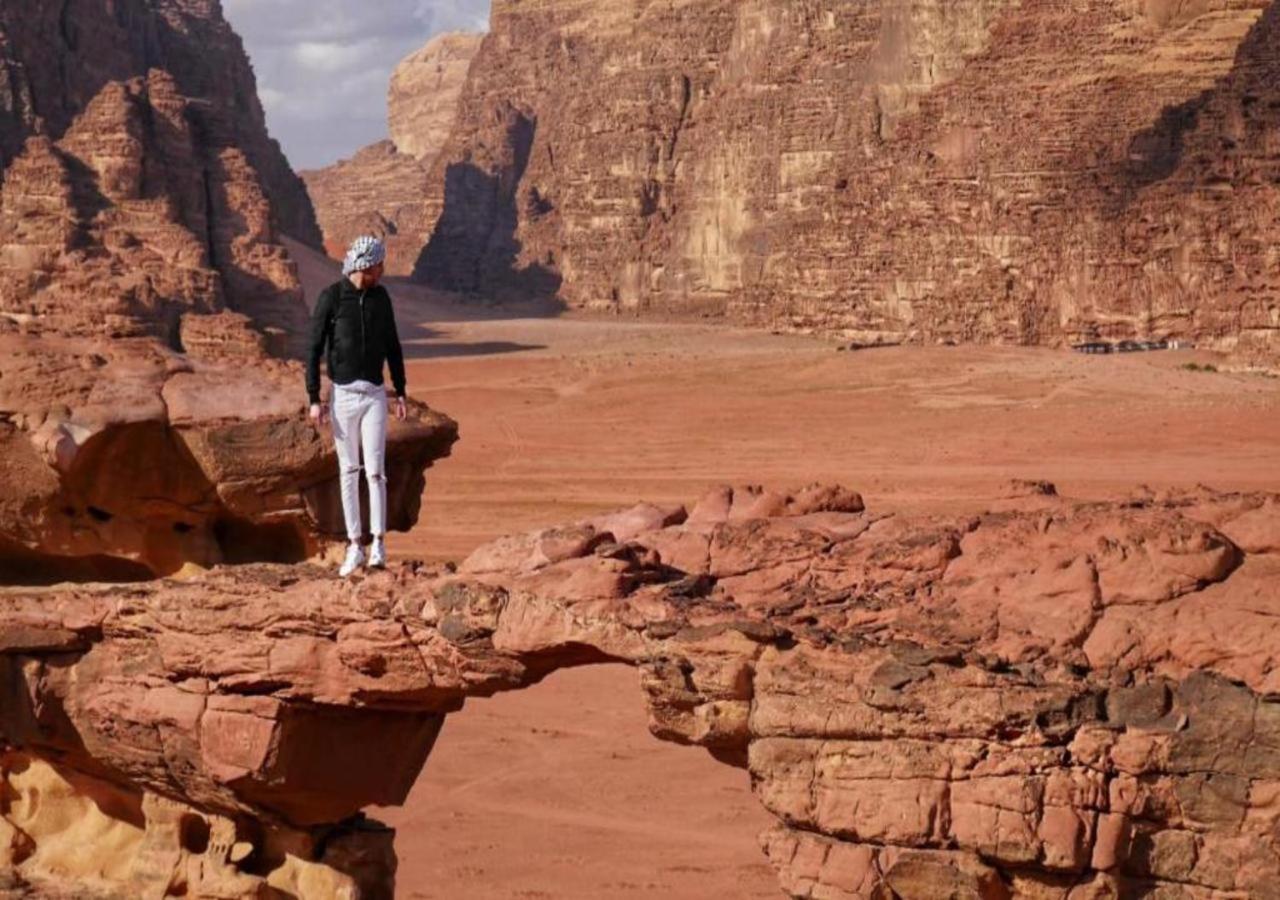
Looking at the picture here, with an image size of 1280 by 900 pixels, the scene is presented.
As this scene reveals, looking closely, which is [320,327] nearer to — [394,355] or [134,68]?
[394,355]

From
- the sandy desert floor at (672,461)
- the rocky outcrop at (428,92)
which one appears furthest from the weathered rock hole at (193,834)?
the rocky outcrop at (428,92)

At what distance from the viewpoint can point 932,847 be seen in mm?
7293

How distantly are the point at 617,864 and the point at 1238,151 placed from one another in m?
43.4

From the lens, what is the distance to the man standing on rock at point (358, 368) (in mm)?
9289

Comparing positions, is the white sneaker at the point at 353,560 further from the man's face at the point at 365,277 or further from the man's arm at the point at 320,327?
the man's face at the point at 365,277

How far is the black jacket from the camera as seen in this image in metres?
9.27

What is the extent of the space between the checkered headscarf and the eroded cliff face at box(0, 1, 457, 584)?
163cm

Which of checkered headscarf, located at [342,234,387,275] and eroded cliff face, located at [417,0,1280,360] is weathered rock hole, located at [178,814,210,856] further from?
eroded cliff face, located at [417,0,1280,360]

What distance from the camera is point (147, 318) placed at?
41125 mm

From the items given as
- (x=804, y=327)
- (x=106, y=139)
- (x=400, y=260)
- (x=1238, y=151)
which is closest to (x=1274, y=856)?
(x=106, y=139)

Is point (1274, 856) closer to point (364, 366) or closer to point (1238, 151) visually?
point (364, 366)

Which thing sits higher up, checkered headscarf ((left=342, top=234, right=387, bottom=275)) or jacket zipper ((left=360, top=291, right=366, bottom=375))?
checkered headscarf ((left=342, top=234, right=387, bottom=275))

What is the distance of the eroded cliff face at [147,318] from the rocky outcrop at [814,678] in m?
1.20

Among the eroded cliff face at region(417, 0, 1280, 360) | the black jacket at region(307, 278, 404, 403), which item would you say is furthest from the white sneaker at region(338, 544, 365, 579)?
the eroded cliff face at region(417, 0, 1280, 360)
